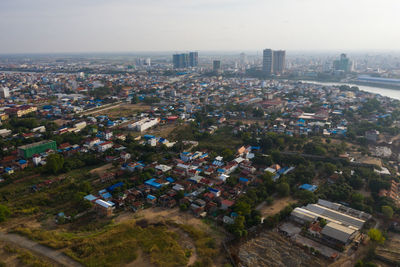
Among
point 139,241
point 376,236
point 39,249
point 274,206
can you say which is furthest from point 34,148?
point 376,236

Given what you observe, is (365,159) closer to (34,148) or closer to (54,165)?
(54,165)

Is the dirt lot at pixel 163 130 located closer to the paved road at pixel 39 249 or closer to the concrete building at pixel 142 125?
the concrete building at pixel 142 125

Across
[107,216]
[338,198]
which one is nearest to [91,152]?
[107,216]

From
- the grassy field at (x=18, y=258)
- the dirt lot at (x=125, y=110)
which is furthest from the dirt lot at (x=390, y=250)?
the dirt lot at (x=125, y=110)

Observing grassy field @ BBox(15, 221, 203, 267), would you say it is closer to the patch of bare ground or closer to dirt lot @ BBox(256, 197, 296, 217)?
the patch of bare ground

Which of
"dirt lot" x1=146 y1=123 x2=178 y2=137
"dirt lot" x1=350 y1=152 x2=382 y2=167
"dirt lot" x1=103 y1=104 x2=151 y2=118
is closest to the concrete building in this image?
"dirt lot" x1=146 y1=123 x2=178 y2=137

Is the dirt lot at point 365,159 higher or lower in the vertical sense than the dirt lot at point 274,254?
higher
